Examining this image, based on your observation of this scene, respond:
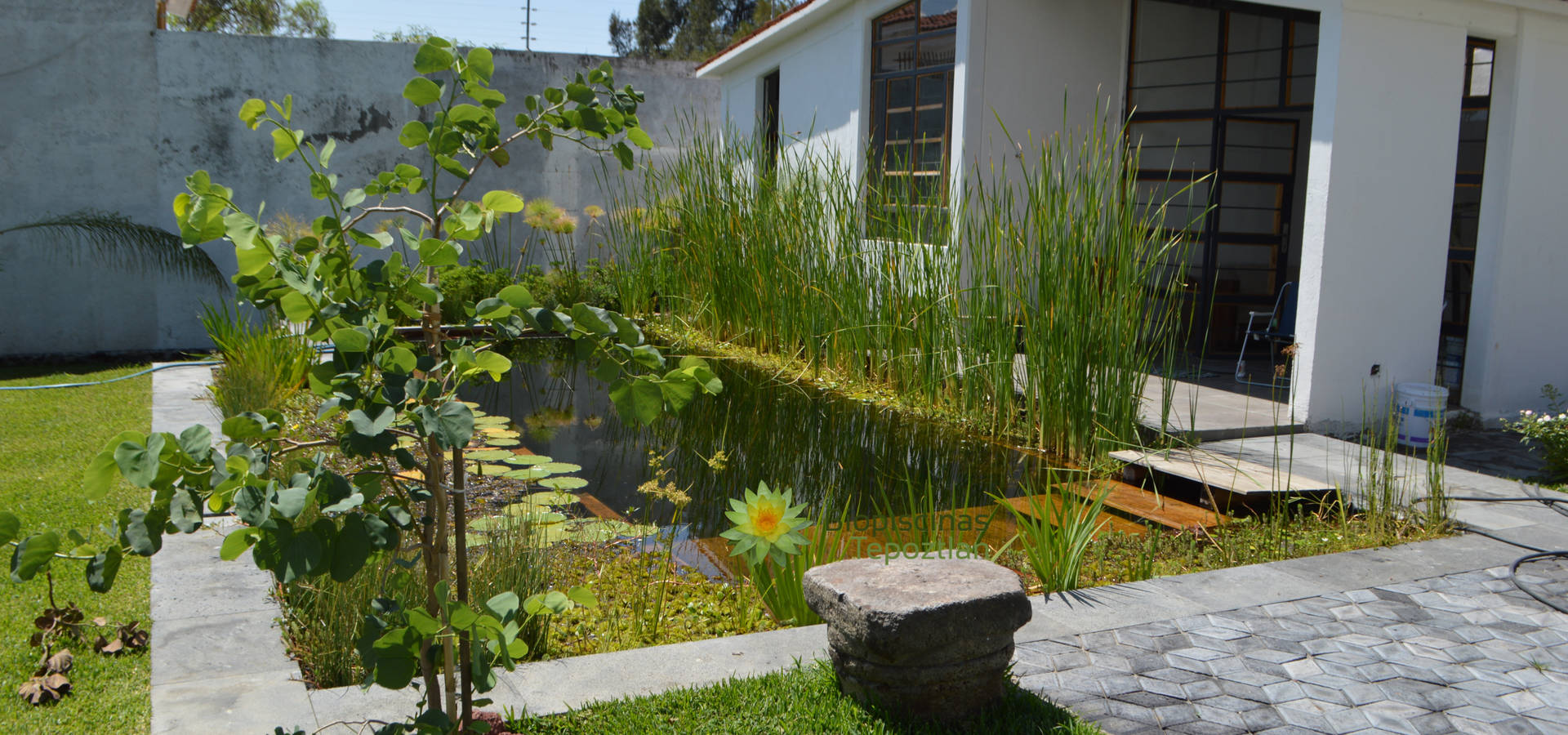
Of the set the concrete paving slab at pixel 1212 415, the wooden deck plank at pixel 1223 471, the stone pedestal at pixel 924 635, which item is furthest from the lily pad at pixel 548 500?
the concrete paving slab at pixel 1212 415

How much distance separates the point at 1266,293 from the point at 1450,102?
2.64 meters

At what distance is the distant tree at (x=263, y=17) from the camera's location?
24578mm

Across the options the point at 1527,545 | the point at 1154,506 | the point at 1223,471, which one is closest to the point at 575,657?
the point at 1154,506

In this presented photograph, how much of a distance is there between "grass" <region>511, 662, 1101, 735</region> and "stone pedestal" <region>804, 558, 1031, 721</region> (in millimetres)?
46

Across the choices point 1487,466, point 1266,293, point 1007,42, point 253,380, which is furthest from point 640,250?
point 1487,466

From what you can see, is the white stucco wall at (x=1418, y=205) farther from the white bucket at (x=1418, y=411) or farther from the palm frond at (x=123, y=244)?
the palm frond at (x=123, y=244)

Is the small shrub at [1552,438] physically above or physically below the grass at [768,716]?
above

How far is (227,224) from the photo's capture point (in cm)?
153

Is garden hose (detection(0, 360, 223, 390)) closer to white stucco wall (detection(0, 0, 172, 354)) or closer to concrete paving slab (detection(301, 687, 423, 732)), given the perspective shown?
white stucco wall (detection(0, 0, 172, 354))

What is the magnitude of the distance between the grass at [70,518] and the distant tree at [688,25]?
26.0m

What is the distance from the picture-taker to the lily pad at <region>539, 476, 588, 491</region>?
4418 mm

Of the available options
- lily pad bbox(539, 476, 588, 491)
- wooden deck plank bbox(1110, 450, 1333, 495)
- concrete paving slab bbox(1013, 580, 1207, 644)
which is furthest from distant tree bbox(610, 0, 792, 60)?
concrete paving slab bbox(1013, 580, 1207, 644)

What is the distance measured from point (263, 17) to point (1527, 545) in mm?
29081

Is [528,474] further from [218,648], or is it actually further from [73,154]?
[73,154]
